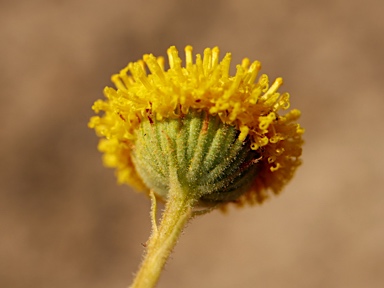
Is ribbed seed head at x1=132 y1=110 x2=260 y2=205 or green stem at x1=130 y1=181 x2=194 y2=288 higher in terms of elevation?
ribbed seed head at x1=132 y1=110 x2=260 y2=205

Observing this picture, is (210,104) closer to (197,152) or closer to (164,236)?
(197,152)

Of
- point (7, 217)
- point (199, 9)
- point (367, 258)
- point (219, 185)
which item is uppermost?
point (199, 9)

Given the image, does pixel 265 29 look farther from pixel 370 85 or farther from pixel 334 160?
pixel 334 160

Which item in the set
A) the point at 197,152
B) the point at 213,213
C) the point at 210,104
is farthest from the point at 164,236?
the point at 213,213

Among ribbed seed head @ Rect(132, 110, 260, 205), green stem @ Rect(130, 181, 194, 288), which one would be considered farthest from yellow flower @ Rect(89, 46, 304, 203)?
green stem @ Rect(130, 181, 194, 288)

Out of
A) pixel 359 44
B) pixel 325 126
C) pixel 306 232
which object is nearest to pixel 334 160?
pixel 325 126

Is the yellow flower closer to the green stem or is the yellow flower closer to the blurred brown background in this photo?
the green stem
